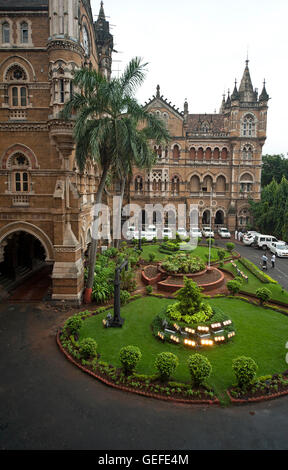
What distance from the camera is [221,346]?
11820 mm

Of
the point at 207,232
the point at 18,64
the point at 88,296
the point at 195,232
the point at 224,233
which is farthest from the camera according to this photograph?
the point at 224,233

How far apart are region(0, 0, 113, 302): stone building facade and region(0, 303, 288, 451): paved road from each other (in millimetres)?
6752

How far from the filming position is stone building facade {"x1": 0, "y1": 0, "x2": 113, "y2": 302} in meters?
16.0

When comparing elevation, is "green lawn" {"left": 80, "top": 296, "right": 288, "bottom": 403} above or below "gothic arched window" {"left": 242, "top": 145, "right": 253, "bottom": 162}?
below

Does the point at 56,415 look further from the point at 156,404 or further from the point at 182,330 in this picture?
the point at 182,330

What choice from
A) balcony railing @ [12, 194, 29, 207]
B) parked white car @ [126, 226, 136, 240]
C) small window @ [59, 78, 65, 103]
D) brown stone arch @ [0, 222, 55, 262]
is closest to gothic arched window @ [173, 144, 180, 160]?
parked white car @ [126, 226, 136, 240]

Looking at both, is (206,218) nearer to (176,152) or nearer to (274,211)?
(176,152)

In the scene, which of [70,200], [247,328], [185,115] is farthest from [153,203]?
[247,328]


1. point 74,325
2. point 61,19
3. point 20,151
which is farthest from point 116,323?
point 61,19

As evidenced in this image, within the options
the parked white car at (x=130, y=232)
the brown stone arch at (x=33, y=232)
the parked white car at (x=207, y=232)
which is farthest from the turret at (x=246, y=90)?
the brown stone arch at (x=33, y=232)

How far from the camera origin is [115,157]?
15.6 meters

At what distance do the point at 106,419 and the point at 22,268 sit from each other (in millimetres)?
16500

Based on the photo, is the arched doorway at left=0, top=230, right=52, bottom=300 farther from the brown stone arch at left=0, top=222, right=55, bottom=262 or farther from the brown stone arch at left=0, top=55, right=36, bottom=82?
the brown stone arch at left=0, top=55, right=36, bottom=82

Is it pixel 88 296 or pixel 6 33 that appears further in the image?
pixel 6 33
